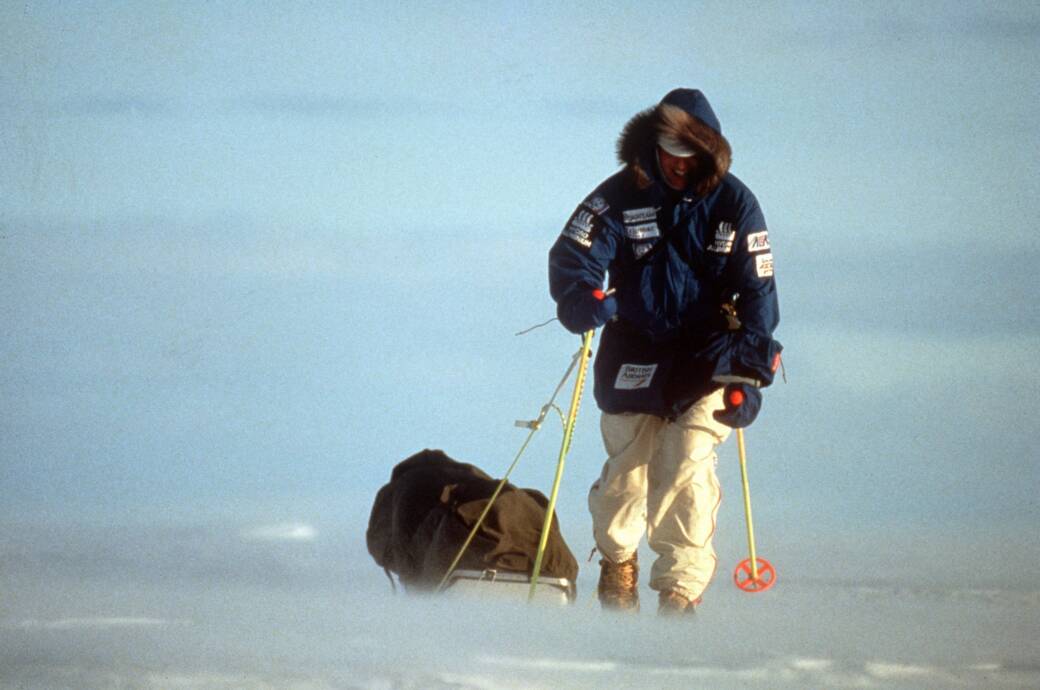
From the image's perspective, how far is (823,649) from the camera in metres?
6.93

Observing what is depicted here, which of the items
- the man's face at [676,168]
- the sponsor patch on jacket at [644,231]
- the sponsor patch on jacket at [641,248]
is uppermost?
the man's face at [676,168]

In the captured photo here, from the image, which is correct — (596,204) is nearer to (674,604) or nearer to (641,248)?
(641,248)

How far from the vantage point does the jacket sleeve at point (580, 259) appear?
7.83 metres

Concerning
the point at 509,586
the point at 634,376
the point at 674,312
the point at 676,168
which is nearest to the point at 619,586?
the point at 509,586

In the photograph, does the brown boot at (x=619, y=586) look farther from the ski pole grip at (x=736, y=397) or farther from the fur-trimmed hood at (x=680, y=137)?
the fur-trimmed hood at (x=680, y=137)

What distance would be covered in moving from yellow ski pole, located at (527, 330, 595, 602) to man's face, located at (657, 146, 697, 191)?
778 millimetres

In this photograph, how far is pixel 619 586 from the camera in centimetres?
810

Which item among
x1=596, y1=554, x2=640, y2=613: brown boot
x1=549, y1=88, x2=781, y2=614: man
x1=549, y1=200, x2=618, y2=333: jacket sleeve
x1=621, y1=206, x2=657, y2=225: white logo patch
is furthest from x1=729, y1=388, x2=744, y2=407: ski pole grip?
x1=596, y1=554, x2=640, y2=613: brown boot

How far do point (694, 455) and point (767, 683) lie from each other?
1.51 metres

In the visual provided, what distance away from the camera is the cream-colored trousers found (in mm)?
7812

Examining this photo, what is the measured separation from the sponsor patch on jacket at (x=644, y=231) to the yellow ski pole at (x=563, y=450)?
0.52 meters

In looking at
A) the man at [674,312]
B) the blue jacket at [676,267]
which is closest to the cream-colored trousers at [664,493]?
the man at [674,312]

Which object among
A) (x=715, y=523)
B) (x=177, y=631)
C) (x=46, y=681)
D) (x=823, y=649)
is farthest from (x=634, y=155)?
(x=46, y=681)

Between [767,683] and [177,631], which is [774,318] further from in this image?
[177,631]
